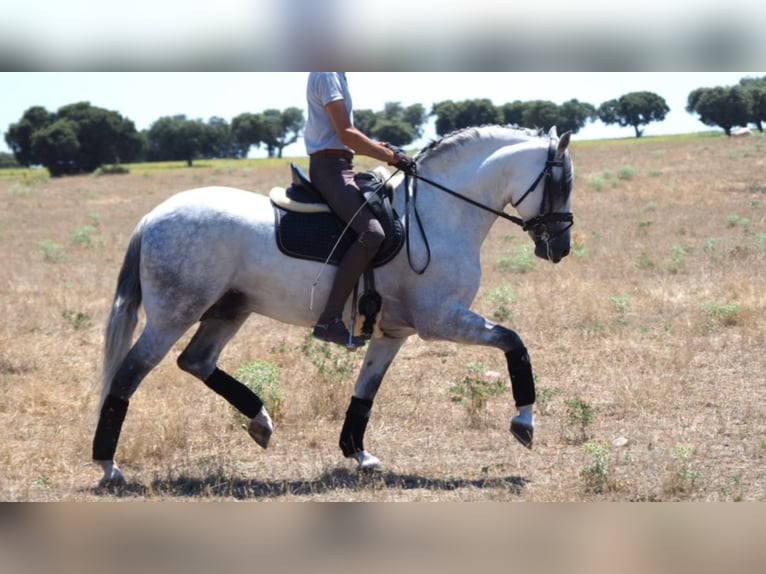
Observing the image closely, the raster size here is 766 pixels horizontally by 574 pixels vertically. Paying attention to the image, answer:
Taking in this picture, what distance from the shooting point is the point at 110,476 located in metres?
6.73

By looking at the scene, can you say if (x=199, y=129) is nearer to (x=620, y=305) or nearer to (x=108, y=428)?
(x=620, y=305)

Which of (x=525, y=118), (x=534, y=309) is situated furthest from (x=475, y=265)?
(x=525, y=118)

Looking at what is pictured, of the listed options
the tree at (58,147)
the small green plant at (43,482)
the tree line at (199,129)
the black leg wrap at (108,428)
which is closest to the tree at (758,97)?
the tree line at (199,129)

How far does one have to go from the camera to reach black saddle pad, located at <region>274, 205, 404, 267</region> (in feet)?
22.5

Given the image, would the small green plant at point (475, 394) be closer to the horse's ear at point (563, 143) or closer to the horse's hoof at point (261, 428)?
the horse's hoof at point (261, 428)

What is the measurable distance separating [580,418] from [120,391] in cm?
362

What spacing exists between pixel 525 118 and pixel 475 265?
23.5m

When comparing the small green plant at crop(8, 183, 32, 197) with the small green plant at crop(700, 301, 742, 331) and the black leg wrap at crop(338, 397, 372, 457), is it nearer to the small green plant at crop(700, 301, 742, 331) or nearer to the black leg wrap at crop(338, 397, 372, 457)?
the small green plant at crop(700, 301, 742, 331)

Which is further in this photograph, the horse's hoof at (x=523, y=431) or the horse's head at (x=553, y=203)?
the horse's head at (x=553, y=203)

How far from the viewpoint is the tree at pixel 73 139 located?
72562mm

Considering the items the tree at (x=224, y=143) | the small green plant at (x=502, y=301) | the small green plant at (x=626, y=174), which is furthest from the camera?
the tree at (x=224, y=143)

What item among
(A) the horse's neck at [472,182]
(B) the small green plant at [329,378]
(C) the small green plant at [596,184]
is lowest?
(B) the small green plant at [329,378]

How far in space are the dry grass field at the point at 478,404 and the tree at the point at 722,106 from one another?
109 feet

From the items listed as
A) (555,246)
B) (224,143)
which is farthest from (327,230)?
(224,143)
